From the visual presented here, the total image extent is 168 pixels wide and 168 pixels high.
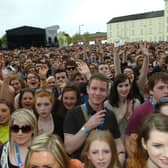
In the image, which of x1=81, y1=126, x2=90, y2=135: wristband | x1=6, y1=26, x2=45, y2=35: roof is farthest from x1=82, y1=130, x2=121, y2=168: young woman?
x1=6, y1=26, x2=45, y2=35: roof

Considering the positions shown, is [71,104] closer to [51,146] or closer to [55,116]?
[55,116]

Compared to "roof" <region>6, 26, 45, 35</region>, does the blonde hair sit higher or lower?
lower

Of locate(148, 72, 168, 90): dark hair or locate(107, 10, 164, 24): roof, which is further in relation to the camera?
locate(107, 10, 164, 24): roof

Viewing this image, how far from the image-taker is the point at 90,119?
371 cm

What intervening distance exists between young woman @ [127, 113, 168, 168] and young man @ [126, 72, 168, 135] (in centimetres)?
113

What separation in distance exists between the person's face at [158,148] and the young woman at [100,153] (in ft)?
2.07

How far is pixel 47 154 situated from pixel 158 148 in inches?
28.1

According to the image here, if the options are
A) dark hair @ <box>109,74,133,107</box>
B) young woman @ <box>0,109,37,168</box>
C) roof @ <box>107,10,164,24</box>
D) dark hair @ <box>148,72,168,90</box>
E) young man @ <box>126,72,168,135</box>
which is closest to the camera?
young woman @ <box>0,109,37,168</box>

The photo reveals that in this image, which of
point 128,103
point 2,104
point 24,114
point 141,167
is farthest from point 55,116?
point 141,167

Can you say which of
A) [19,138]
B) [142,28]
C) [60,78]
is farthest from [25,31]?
[142,28]

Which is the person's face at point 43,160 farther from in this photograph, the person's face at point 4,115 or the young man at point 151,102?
the person's face at point 4,115

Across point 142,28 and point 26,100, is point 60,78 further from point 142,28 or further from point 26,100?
point 142,28

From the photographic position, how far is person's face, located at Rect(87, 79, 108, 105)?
396 cm

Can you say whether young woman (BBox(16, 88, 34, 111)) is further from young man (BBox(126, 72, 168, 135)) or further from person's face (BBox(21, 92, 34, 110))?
young man (BBox(126, 72, 168, 135))
